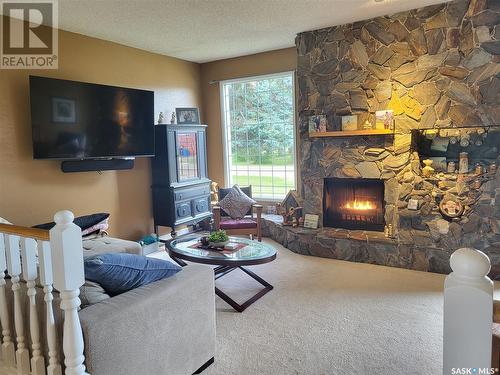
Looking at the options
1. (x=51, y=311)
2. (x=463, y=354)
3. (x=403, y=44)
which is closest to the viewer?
(x=463, y=354)

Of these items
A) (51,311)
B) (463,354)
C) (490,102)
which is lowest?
(51,311)

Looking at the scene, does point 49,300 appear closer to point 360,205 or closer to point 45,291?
point 45,291

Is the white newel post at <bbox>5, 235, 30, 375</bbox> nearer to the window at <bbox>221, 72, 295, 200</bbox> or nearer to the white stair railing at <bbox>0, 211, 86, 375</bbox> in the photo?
the white stair railing at <bbox>0, 211, 86, 375</bbox>

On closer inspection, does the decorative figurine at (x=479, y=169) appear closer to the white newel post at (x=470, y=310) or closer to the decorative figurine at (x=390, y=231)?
the decorative figurine at (x=390, y=231)

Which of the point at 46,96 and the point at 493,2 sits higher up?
the point at 493,2

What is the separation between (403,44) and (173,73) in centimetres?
329

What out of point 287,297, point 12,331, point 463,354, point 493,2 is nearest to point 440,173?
point 493,2

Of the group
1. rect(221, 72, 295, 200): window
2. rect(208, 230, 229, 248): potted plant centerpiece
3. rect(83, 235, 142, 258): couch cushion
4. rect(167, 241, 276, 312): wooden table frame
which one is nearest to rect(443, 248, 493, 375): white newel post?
rect(167, 241, 276, 312): wooden table frame

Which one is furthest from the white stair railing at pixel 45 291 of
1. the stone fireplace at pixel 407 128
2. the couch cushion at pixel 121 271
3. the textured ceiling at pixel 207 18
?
the stone fireplace at pixel 407 128

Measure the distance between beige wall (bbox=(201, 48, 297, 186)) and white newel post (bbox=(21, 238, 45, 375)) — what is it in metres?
4.46

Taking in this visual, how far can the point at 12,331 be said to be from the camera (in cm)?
213

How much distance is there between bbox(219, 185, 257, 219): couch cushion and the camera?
5035 mm

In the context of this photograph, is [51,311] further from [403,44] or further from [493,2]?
[493,2]

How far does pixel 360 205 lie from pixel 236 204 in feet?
5.22
